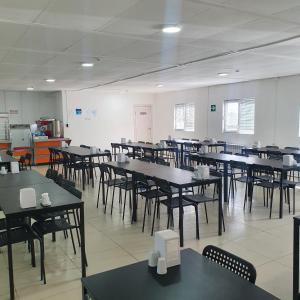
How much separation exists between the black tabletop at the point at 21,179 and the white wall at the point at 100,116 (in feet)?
20.7

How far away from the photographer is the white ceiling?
260 cm

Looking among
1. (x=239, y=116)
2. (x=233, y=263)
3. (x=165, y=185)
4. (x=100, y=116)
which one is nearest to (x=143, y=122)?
(x=100, y=116)

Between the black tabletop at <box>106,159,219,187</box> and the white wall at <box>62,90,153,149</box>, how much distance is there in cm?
589

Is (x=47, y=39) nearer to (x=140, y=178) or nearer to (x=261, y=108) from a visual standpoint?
(x=140, y=178)

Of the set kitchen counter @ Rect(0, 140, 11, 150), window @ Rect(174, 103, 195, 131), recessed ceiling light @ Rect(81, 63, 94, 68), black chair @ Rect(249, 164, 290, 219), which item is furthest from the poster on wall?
black chair @ Rect(249, 164, 290, 219)

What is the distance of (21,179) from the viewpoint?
12.4 ft

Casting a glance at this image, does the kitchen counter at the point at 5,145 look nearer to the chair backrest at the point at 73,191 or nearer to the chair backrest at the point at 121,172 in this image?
the chair backrest at the point at 121,172

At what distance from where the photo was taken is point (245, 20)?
9.84 feet

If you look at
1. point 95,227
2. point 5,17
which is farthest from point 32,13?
point 95,227

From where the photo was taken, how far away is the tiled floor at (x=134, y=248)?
2.60 meters

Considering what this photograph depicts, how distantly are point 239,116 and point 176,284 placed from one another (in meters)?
7.77

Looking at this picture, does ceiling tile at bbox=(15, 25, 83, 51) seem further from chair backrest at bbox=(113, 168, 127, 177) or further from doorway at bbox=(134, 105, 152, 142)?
doorway at bbox=(134, 105, 152, 142)

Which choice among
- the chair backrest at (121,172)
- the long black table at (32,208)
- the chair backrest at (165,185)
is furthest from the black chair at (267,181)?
the long black table at (32,208)

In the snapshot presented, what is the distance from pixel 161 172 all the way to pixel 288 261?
1.78m
